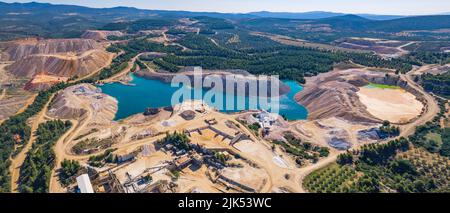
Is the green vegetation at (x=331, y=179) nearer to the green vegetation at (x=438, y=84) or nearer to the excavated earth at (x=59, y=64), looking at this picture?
the green vegetation at (x=438, y=84)

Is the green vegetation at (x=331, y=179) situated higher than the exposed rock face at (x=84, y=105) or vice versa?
the exposed rock face at (x=84, y=105)

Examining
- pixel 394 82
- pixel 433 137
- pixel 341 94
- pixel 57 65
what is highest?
pixel 57 65

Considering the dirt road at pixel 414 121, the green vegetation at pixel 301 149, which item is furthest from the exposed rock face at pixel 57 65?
the dirt road at pixel 414 121

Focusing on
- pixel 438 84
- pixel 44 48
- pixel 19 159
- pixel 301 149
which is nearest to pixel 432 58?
pixel 438 84

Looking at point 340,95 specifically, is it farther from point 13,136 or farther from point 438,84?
point 13,136

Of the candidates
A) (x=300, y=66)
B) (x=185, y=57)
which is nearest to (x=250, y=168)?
(x=300, y=66)
